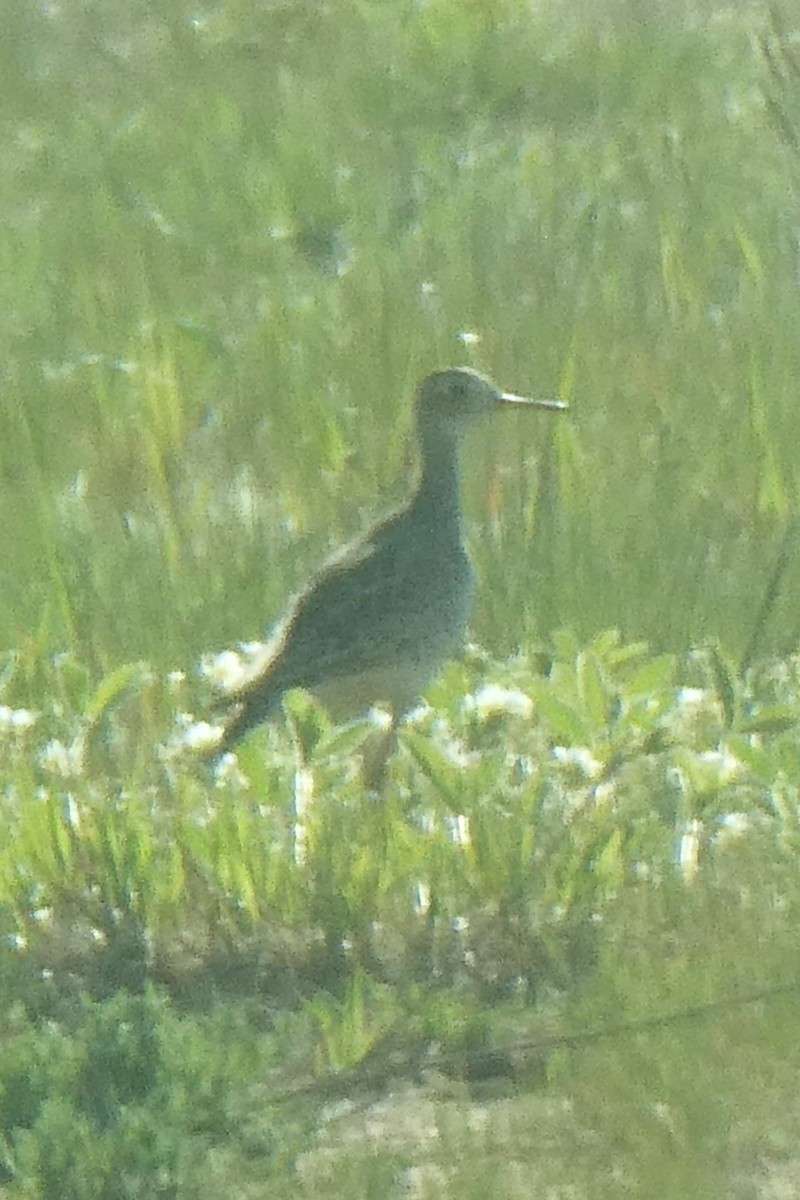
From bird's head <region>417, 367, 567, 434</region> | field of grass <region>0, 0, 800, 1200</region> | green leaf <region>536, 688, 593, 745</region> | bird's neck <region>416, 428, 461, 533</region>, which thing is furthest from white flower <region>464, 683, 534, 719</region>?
bird's head <region>417, 367, 567, 434</region>

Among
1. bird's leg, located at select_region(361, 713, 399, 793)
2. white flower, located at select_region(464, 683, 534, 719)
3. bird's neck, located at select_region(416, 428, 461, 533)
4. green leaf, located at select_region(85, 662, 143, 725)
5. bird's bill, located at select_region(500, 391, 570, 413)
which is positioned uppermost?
bird's bill, located at select_region(500, 391, 570, 413)

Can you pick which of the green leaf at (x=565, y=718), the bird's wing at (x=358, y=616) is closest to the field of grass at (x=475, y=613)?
the green leaf at (x=565, y=718)

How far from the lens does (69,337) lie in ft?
17.8

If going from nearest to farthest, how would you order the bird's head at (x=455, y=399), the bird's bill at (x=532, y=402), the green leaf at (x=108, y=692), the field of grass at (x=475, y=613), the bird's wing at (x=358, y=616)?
the field of grass at (x=475, y=613), the green leaf at (x=108, y=692), the bird's wing at (x=358, y=616), the bird's bill at (x=532, y=402), the bird's head at (x=455, y=399)

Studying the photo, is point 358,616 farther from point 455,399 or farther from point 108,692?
point 455,399

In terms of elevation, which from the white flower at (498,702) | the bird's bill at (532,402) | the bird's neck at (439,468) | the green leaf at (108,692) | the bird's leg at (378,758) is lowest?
the bird's leg at (378,758)

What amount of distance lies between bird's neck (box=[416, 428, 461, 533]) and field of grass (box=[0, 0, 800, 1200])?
0.14 metres

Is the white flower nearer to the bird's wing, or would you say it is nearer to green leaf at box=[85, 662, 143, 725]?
the bird's wing

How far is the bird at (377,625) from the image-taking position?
12.9ft

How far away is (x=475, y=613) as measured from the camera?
14.0 feet

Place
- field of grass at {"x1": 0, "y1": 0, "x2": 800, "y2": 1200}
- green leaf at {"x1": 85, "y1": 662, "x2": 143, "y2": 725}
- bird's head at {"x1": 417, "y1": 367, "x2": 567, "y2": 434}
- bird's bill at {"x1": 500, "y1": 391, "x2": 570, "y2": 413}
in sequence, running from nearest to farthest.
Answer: field of grass at {"x1": 0, "y1": 0, "x2": 800, "y2": 1200} → green leaf at {"x1": 85, "y1": 662, "x2": 143, "y2": 725} → bird's bill at {"x1": 500, "y1": 391, "x2": 570, "y2": 413} → bird's head at {"x1": 417, "y1": 367, "x2": 567, "y2": 434}

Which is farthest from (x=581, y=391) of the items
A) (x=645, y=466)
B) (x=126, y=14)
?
(x=126, y=14)

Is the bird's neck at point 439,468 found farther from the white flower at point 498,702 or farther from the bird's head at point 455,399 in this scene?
the white flower at point 498,702

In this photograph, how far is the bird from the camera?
392cm
